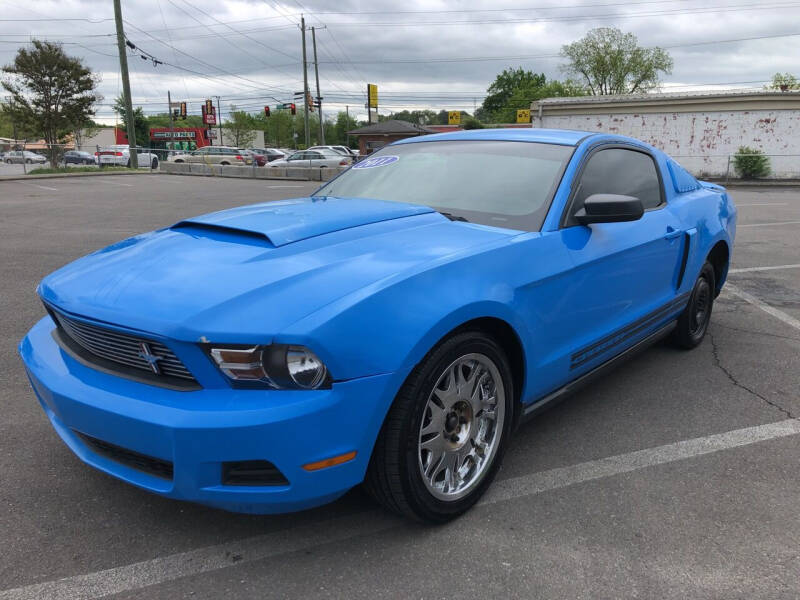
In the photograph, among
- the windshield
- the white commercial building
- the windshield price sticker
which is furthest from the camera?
the white commercial building

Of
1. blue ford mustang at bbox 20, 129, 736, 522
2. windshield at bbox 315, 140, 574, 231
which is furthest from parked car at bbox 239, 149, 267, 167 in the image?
blue ford mustang at bbox 20, 129, 736, 522

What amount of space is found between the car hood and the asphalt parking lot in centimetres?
85

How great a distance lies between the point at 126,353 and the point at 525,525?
1.61 meters

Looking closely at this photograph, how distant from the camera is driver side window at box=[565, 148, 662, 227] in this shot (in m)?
3.24

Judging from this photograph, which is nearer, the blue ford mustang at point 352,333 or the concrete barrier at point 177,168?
the blue ford mustang at point 352,333

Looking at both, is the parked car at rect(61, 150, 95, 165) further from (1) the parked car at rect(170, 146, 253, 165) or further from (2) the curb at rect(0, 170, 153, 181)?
(2) the curb at rect(0, 170, 153, 181)

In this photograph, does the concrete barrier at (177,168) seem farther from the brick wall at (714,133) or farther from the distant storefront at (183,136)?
the distant storefront at (183,136)

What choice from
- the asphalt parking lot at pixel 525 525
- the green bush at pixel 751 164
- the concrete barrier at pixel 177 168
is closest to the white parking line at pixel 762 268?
the asphalt parking lot at pixel 525 525

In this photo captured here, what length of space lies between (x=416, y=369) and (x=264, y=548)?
0.87 meters

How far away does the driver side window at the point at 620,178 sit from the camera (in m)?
3.24

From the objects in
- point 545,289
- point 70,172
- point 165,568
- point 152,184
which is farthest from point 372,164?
point 70,172

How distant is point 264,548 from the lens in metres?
2.30

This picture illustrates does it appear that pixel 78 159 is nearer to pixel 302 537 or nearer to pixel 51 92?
pixel 51 92

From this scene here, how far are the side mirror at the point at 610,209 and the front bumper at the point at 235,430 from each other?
142 cm
